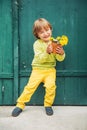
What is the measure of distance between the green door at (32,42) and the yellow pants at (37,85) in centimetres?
36

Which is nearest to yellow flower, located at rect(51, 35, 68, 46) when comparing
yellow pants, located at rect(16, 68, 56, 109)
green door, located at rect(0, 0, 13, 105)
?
yellow pants, located at rect(16, 68, 56, 109)

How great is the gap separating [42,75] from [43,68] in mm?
89

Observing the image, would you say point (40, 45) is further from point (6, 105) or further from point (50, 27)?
point (6, 105)

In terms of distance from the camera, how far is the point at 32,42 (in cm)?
724

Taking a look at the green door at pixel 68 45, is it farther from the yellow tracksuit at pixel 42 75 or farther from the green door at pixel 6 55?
the yellow tracksuit at pixel 42 75

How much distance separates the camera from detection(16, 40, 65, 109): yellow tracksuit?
6.78 metres

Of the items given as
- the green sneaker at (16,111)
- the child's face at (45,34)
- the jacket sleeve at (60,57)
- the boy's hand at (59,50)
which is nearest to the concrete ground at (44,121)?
the green sneaker at (16,111)

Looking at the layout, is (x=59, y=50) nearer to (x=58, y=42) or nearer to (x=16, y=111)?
(x=58, y=42)

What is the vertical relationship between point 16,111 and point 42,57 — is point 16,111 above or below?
below

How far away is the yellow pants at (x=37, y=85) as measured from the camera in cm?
680

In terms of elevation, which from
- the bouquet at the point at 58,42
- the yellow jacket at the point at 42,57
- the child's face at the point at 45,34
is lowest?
the yellow jacket at the point at 42,57

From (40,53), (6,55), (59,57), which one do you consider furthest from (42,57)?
(6,55)

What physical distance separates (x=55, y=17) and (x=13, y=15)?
1.80 feet

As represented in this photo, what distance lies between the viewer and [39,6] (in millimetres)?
7195
